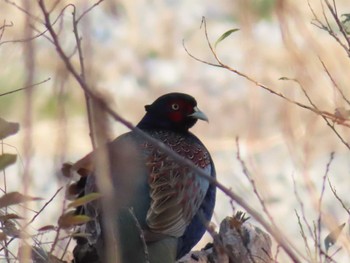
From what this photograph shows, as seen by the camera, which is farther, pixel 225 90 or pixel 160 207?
pixel 225 90

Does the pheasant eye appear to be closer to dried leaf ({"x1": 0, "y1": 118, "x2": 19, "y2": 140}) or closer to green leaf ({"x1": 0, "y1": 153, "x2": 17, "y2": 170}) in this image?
dried leaf ({"x1": 0, "y1": 118, "x2": 19, "y2": 140})

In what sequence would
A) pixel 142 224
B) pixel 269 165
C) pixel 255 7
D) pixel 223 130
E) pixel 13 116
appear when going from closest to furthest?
pixel 142 224
pixel 13 116
pixel 255 7
pixel 269 165
pixel 223 130

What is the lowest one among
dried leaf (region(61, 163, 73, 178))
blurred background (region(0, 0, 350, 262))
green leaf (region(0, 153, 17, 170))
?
green leaf (region(0, 153, 17, 170))

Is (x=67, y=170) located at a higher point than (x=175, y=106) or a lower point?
lower

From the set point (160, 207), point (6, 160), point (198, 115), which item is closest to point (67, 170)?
point (6, 160)

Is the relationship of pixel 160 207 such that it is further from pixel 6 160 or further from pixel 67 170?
pixel 6 160

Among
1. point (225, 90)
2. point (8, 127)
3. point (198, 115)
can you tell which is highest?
point (225, 90)

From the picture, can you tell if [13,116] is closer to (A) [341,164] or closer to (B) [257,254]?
(A) [341,164]

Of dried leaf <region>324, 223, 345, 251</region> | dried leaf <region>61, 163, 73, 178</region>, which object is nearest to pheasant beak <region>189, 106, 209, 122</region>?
dried leaf <region>61, 163, 73, 178</region>

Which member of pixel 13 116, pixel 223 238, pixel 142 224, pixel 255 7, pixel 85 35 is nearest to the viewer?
pixel 85 35

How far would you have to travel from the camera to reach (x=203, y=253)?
3896 millimetres

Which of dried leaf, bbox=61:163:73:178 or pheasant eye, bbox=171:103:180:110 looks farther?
pheasant eye, bbox=171:103:180:110

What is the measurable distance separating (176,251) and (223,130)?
5928 millimetres

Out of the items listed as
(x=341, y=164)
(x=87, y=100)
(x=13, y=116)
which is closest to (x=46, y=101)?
(x=13, y=116)
